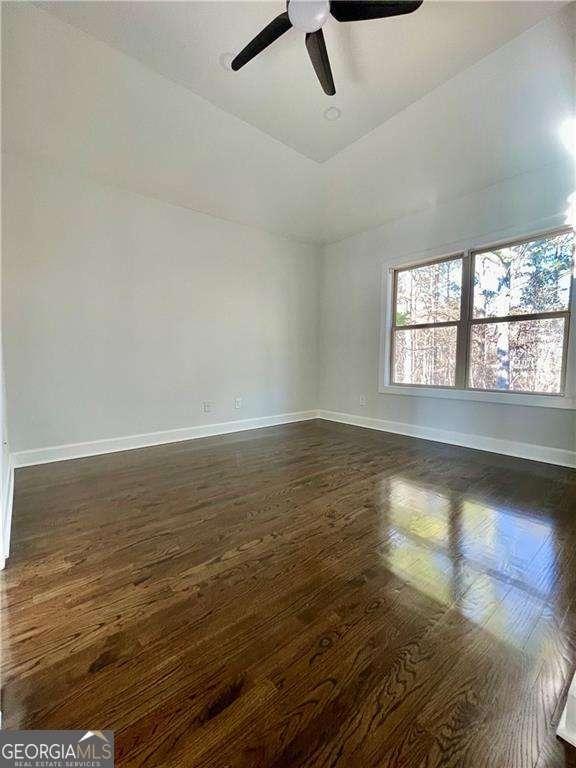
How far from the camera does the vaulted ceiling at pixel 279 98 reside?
1832 millimetres

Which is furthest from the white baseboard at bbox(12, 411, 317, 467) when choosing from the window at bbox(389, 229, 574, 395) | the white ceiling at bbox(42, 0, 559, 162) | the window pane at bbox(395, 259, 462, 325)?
the white ceiling at bbox(42, 0, 559, 162)

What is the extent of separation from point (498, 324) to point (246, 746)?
3733 millimetres

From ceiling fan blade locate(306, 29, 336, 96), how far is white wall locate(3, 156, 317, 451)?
7.21 ft

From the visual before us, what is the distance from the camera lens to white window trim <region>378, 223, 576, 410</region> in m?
2.79

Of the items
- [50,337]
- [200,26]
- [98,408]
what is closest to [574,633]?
[200,26]

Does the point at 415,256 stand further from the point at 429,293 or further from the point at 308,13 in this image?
the point at 308,13

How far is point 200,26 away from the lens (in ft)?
6.03

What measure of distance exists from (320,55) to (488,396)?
3.17 m

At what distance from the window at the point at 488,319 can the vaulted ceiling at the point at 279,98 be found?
30.9 inches

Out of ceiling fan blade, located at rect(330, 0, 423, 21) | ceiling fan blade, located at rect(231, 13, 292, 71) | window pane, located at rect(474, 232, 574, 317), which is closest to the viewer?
ceiling fan blade, located at rect(330, 0, 423, 21)

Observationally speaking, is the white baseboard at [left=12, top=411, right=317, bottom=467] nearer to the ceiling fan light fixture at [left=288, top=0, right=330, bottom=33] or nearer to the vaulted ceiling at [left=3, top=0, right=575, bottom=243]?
the vaulted ceiling at [left=3, top=0, right=575, bottom=243]

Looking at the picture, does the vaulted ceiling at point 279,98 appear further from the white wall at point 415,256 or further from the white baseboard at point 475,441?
the white baseboard at point 475,441

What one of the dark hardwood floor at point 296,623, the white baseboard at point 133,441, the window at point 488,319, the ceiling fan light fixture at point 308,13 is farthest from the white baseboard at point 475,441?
the ceiling fan light fixture at point 308,13

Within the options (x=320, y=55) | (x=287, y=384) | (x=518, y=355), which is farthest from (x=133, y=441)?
(x=518, y=355)
